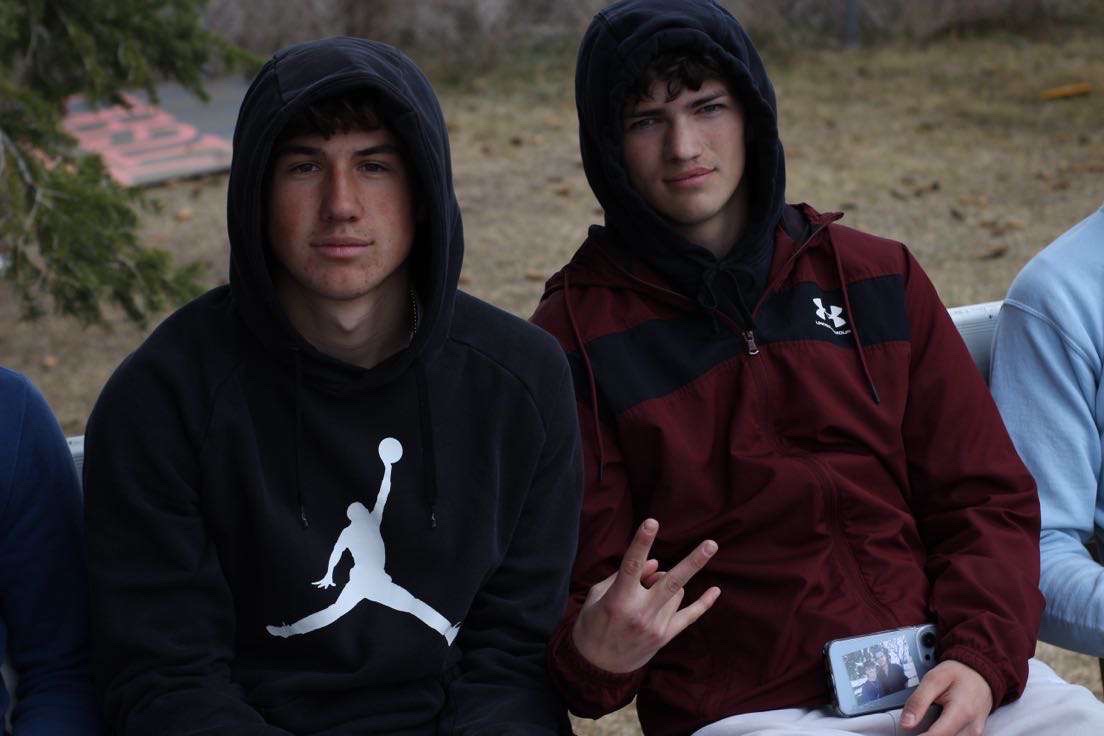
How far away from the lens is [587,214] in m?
8.63

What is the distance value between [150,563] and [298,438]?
0.31 metres

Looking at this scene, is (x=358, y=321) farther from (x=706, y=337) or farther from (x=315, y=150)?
(x=706, y=337)

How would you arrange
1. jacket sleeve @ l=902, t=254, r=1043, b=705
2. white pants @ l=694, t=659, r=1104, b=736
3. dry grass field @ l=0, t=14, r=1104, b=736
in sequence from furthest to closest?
dry grass field @ l=0, t=14, r=1104, b=736 < jacket sleeve @ l=902, t=254, r=1043, b=705 < white pants @ l=694, t=659, r=1104, b=736

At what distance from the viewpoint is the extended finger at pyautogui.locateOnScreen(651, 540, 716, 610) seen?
2309 millimetres

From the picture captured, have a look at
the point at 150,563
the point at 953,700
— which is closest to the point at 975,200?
the point at 953,700

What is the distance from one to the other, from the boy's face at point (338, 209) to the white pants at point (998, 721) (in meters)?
1.00

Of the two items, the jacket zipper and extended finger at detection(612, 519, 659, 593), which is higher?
the jacket zipper

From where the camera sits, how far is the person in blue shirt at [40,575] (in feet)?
7.95

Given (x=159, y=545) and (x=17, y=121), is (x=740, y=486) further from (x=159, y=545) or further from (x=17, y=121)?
(x=17, y=121)

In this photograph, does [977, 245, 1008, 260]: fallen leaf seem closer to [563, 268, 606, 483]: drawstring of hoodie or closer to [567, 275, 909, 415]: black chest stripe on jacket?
[567, 275, 909, 415]: black chest stripe on jacket

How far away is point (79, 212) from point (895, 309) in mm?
3287

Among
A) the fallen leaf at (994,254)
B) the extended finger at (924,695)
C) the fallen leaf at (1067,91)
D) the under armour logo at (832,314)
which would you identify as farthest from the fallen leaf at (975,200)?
the extended finger at (924,695)

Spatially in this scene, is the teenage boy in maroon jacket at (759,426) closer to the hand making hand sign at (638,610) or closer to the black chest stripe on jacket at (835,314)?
the black chest stripe on jacket at (835,314)

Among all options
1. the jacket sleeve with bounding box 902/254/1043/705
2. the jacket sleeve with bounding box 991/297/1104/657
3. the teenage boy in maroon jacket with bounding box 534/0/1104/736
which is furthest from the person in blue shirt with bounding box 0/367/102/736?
the jacket sleeve with bounding box 991/297/1104/657
